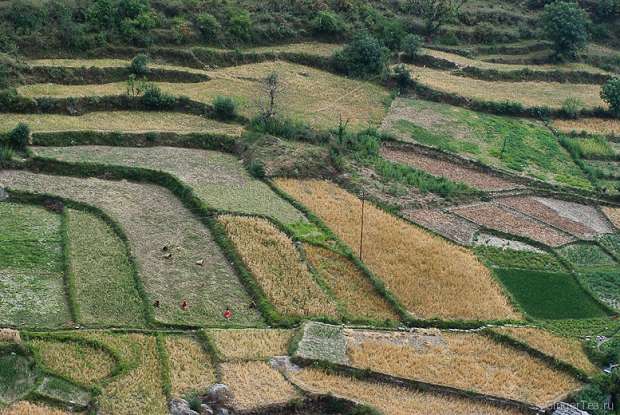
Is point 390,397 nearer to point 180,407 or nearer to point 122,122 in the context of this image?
point 180,407

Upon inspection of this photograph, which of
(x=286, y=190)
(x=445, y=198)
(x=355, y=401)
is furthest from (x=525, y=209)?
(x=355, y=401)

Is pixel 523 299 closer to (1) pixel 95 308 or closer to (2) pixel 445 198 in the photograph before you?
(2) pixel 445 198

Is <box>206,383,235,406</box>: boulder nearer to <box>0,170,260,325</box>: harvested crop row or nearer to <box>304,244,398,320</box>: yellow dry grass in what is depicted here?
<box>0,170,260,325</box>: harvested crop row

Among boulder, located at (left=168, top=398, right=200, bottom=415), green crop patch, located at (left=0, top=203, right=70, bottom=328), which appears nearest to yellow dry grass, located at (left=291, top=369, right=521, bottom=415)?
boulder, located at (left=168, top=398, right=200, bottom=415)

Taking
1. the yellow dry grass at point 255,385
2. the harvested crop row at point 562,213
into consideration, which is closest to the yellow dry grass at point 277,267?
the yellow dry grass at point 255,385

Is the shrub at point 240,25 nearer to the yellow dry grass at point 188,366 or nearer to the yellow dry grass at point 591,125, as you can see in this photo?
the yellow dry grass at point 591,125

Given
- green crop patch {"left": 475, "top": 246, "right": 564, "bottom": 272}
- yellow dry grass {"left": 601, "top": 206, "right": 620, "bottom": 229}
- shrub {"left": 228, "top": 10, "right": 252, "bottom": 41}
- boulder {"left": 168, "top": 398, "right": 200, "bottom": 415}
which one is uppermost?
shrub {"left": 228, "top": 10, "right": 252, "bottom": 41}
